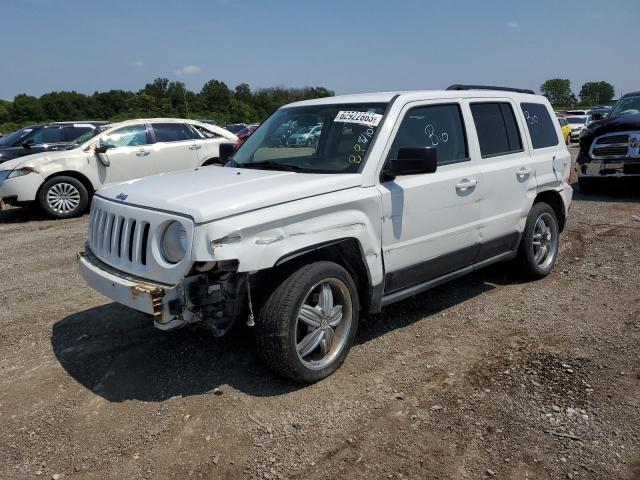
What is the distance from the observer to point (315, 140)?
169 inches

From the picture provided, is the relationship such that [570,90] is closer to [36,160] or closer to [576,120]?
[576,120]

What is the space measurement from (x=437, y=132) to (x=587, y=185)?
7.93m

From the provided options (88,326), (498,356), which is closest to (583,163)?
(498,356)

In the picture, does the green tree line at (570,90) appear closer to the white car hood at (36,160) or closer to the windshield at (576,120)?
the windshield at (576,120)

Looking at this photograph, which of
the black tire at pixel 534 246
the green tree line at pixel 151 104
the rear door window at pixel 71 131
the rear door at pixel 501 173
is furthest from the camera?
the green tree line at pixel 151 104

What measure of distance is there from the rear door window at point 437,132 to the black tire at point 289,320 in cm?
110

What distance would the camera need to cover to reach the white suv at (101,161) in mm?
9336

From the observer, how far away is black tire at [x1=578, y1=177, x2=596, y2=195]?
1067 cm

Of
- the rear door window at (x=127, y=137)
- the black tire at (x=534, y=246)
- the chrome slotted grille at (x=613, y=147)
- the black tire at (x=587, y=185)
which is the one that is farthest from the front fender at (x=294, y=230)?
the black tire at (x=587, y=185)

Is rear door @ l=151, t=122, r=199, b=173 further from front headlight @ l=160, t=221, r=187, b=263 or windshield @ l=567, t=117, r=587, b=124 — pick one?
windshield @ l=567, t=117, r=587, b=124

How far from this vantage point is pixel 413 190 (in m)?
3.92

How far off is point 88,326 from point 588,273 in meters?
4.98

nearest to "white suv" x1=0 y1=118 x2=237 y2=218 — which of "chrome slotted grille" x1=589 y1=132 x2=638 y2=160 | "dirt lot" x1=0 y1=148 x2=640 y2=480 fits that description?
"dirt lot" x1=0 y1=148 x2=640 y2=480

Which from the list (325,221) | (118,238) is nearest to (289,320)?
(325,221)
